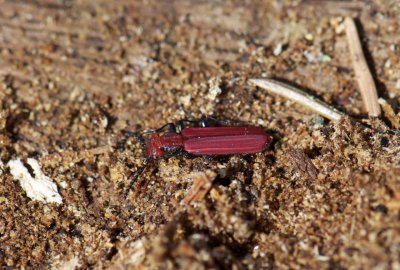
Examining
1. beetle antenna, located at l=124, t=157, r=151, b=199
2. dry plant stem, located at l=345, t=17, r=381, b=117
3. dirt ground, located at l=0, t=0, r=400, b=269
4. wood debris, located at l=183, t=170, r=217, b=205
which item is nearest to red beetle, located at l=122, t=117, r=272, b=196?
beetle antenna, located at l=124, t=157, r=151, b=199

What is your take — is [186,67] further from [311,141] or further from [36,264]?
[36,264]

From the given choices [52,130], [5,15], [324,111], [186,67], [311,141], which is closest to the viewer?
[311,141]

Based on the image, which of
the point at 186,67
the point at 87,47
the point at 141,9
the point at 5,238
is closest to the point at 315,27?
the point at 186,67

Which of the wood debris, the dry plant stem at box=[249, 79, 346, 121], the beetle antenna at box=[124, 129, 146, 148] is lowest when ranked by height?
the wood debris

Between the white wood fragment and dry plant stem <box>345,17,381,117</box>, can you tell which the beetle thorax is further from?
dry plant stem <box>345,17,381,117</box>

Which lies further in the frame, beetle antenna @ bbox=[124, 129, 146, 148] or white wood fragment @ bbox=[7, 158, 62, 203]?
beetle antenna @ bbox=[124, 129, 146, 148]

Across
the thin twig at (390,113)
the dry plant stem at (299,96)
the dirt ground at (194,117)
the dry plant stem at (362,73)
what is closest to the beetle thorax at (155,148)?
the dirt ground at (194,117)
